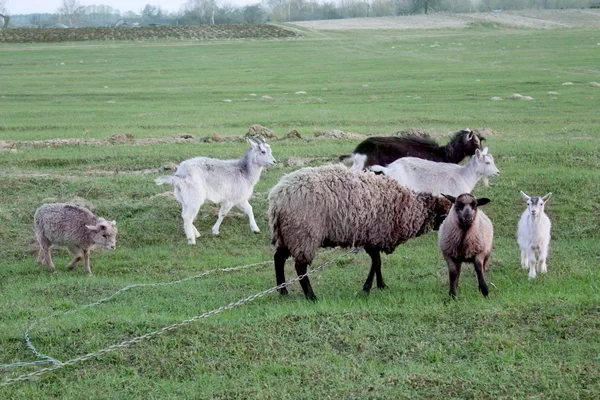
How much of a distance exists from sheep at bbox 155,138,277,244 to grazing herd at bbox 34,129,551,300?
0.02 meters

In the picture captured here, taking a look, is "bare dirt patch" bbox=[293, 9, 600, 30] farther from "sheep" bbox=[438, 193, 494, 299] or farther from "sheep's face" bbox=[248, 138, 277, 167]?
"sheep" bbox=[438, 193, 494, 299]

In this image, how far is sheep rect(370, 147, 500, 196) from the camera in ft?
42.9

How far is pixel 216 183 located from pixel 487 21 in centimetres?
8420

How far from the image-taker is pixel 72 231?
461 inches

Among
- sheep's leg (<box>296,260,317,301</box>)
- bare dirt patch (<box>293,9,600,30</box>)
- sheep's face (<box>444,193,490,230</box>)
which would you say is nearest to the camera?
sheep's face (<box>444,193,490,230</box>)

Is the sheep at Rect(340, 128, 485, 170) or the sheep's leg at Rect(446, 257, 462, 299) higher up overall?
the sheep at Rect(340, 128, 485, 170)

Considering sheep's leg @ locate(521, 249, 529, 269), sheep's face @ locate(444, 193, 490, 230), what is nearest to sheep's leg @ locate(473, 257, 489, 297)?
sheep's face @ locate(444, 193, 490, 230)

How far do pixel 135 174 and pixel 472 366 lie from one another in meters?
11.3

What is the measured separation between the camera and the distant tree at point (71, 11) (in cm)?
15912

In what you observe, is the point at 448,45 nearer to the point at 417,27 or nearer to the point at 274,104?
the point at 417,27

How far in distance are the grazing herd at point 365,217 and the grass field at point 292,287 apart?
16.7 inches

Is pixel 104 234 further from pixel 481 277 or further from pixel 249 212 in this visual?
pixel 481 277

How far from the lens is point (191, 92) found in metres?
37.0

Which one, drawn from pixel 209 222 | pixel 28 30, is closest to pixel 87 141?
pixel 209 222
